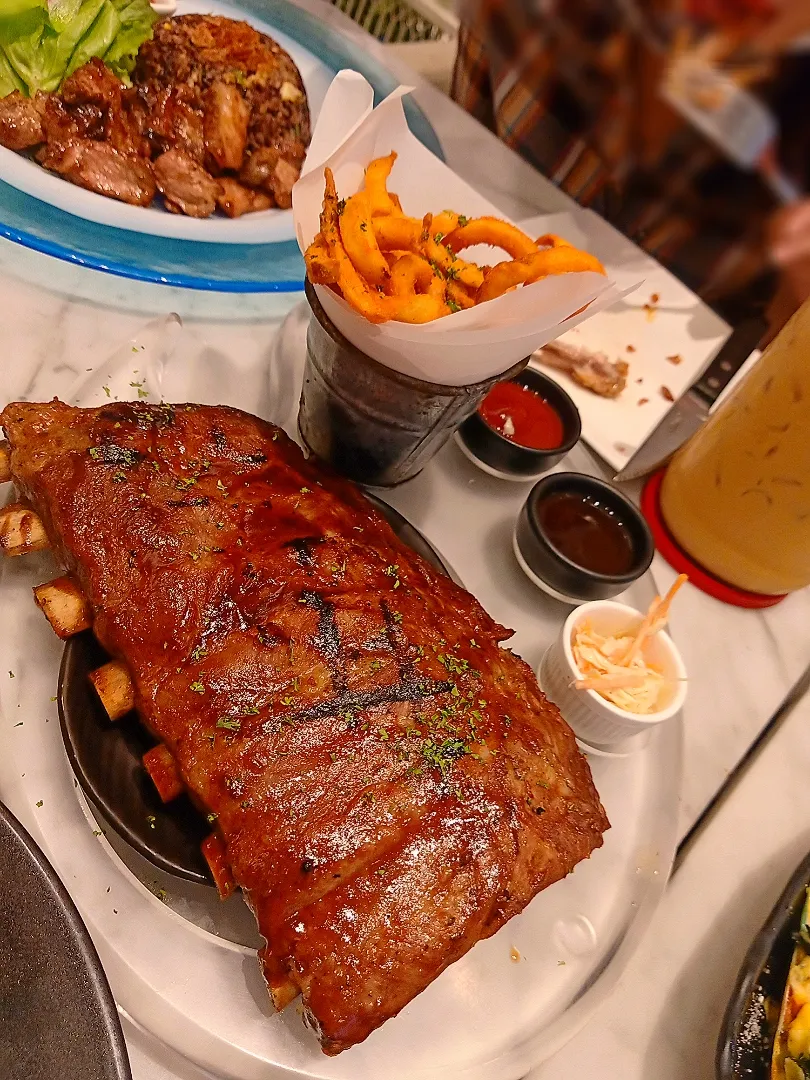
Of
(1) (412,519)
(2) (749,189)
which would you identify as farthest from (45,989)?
(1) (412,519)

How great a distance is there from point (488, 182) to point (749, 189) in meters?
3.18

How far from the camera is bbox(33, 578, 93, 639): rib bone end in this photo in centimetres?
150

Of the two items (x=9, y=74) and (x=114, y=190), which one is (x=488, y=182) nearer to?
(x=114, y=190)

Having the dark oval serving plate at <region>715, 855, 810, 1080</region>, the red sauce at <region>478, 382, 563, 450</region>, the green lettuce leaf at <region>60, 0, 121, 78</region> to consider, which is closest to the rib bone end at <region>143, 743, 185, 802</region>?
the dark oval serving plate at <region>715, 855, 810, 1080</region>

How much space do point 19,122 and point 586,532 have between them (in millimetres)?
2169

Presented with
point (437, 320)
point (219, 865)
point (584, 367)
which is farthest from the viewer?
point (584, 367)

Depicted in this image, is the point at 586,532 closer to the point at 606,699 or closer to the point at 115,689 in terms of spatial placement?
the point at 606,699

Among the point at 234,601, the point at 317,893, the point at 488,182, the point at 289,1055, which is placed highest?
the point at 488,182

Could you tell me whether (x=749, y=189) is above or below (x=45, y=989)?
above

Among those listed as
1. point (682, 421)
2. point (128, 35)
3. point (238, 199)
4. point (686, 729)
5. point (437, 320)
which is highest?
point (437, 320)

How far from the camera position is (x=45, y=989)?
43.8 inches

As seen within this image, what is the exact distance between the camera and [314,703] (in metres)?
1.41

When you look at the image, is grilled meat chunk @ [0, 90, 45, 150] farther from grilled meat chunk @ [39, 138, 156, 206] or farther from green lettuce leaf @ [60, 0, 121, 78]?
green lettuce leaf @ [60, 0, 121, 78]

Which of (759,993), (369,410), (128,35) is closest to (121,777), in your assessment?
(369,410)
